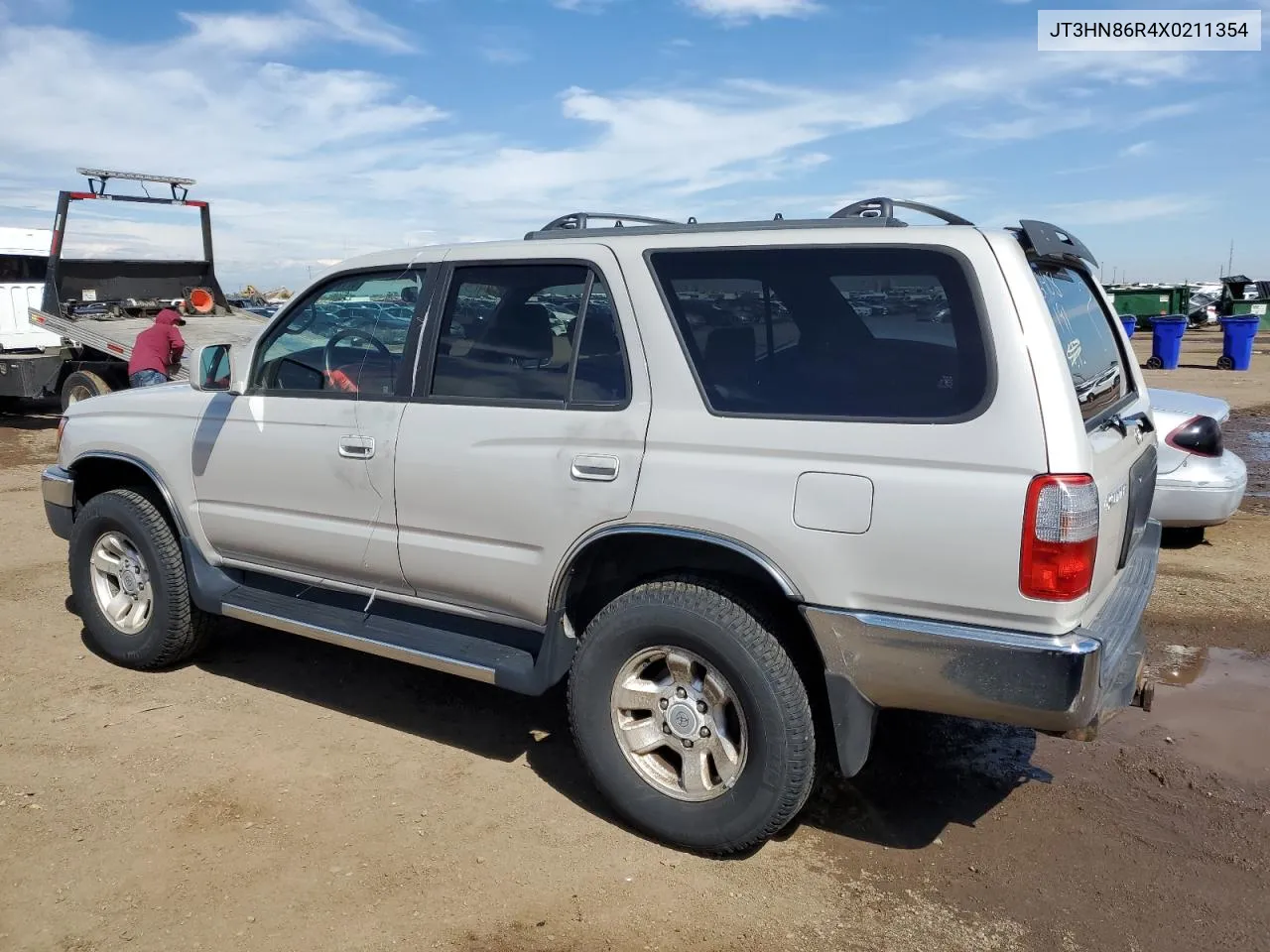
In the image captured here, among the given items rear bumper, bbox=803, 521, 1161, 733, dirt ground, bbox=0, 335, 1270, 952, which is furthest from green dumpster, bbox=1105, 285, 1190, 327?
rear bumper, bbox=803, 521, 1161, 733

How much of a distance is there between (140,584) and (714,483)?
10.1 feet

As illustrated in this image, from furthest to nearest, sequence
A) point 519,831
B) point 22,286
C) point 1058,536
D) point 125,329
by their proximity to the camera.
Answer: point 22,286 → point 125,329 → point 519,831 → point 1058,536

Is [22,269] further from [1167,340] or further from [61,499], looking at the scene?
[1167,340]

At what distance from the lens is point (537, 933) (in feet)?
9.83

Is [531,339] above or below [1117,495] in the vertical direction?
above

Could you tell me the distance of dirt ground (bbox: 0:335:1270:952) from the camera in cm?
302

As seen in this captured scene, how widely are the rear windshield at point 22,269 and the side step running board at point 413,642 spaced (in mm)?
13280

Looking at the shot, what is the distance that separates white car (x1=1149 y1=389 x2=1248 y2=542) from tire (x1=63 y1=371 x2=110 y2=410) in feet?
37.1

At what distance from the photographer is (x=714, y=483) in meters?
3.20

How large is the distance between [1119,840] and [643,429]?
2054mm

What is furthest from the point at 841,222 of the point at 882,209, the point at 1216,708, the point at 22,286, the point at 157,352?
the point at 22,286

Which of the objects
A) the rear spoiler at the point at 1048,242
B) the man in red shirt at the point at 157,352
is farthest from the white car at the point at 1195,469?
A: the man in red shirt at the point at 157,352

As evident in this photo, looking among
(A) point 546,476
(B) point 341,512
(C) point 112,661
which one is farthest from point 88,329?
(A) point 546,476

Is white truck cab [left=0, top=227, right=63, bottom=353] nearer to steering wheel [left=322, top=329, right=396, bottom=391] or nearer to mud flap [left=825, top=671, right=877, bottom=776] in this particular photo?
steering wheel [left=322, top=329, right=396, bottom=391]
